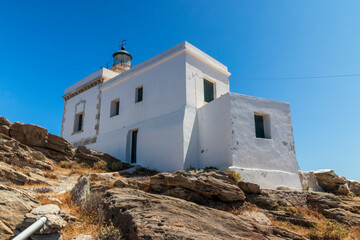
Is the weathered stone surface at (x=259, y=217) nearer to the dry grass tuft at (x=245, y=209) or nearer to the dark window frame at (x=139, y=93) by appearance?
the dry grass tuft at (x=245, y=209)

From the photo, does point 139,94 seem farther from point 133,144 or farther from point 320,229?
point 320,229

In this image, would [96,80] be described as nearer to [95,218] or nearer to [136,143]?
[136,143]

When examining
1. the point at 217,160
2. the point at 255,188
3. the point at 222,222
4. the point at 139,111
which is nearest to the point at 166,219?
the point at 222,222

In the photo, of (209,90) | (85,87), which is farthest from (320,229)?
(85,87)

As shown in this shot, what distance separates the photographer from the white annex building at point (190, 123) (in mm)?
12883

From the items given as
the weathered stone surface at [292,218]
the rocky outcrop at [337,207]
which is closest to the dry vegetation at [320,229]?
the weathered stone surface at [292,218]

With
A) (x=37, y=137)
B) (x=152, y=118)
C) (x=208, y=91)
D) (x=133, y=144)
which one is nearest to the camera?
(x=37, y=137)

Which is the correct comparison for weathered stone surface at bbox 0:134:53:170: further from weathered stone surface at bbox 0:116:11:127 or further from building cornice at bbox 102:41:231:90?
building cornice at bbox 102:41:231:90

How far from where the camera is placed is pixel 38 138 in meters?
14.0

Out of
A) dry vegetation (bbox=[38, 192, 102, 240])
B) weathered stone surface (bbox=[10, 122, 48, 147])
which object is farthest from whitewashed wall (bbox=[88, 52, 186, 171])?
dry vegetation (bbox=[38, 192, 102, 240])

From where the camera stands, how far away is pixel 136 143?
16.5 m

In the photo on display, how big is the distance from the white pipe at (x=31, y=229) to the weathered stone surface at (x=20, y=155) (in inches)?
276

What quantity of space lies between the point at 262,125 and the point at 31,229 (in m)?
11.1

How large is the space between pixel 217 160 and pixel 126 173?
4.34m
